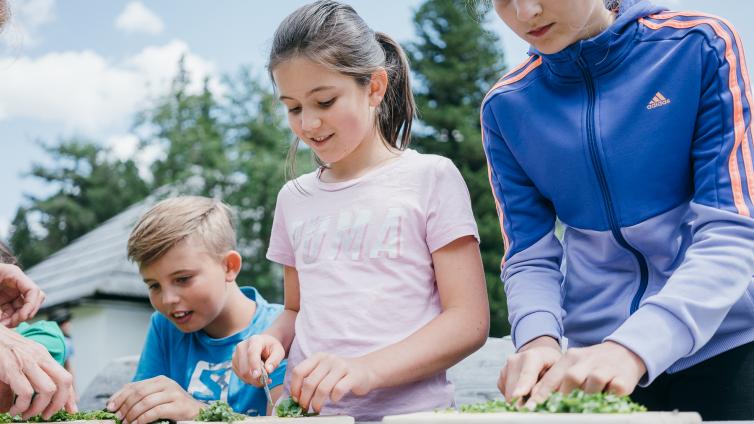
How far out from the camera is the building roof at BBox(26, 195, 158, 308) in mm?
18158

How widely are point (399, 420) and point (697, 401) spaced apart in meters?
0.88

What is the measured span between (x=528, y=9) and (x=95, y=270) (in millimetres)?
18881

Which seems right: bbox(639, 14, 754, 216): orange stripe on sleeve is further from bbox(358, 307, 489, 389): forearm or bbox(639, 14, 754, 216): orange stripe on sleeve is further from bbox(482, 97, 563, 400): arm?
bbox(358, 307, 489, 389): forearm

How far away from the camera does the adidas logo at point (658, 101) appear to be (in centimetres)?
204

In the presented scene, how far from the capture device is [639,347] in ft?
5.42

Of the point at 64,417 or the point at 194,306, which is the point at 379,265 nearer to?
the point at 64,417

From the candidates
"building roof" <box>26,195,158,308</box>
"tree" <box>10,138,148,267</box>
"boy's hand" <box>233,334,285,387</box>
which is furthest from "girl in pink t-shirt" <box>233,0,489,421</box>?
"tree" <box>10,138,148,267</box>

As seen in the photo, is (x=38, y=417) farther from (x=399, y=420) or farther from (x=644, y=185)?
(x=644, y=185)

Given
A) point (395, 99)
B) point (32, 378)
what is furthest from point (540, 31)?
point (32, 378)

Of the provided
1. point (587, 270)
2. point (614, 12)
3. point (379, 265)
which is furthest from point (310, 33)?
point (587, 270)

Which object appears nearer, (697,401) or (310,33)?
(697,401)

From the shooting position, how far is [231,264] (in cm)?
373

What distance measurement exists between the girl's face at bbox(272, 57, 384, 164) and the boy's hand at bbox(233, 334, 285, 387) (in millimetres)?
610

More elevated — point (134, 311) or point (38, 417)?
point (38, 417)
